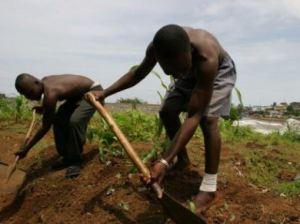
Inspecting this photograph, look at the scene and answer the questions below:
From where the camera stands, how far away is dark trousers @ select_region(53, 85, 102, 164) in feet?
17.0

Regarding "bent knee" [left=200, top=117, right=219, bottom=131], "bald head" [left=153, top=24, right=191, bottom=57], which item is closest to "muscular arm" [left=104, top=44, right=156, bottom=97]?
"bent knee" [left=200, top=117, right=219, bottom=131]

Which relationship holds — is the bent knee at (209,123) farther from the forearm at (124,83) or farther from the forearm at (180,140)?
the forearm at (124,83)

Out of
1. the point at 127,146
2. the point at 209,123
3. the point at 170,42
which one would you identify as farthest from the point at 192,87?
the point at 170,42

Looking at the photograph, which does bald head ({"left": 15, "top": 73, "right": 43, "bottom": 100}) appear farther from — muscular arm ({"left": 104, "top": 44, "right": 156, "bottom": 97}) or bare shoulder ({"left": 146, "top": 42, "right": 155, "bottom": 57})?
bare shoulder ({"left": 146, "top": 42, "right": 155, "bottom": 57})

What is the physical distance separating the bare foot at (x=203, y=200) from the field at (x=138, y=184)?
0.06 meters

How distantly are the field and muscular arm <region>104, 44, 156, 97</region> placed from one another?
2.56 ft

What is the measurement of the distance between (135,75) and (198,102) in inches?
34.0

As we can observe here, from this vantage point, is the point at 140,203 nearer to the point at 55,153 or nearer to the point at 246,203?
the point at 246,203

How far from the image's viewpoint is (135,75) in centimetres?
400

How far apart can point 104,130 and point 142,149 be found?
639 mm

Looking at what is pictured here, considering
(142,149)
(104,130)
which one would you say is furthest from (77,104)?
(142,149)

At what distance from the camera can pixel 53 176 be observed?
5215 mm

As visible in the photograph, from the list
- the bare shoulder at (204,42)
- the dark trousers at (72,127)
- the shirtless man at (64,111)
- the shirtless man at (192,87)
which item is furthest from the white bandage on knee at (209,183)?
the dark trousers at (72,127)

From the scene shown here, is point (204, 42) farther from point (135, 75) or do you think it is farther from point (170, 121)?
point (170, 121)
